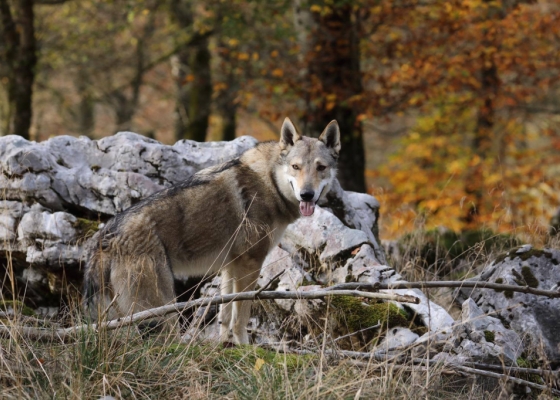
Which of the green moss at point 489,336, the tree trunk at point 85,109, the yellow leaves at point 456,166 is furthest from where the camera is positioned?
the tree trunk at point 85,109

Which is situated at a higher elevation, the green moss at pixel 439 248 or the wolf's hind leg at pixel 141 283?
the wolf's hind leg at pixel 141 283

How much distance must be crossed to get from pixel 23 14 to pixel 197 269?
10450mm

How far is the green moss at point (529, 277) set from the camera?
18.9 feet

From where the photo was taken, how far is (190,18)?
752 inches

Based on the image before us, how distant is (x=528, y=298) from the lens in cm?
554

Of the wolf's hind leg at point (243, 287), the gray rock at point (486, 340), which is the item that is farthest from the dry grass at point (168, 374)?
the wolf's hind leg at point (243, 287)

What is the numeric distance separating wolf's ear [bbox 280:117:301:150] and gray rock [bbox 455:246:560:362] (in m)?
2.05

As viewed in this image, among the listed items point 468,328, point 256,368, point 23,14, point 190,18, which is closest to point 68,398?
point 256,368

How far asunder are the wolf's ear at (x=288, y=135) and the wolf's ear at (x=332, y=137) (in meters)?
0.25

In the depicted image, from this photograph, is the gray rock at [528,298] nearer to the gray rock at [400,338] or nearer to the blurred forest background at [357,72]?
the gray rock at [400,338]

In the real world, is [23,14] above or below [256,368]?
above

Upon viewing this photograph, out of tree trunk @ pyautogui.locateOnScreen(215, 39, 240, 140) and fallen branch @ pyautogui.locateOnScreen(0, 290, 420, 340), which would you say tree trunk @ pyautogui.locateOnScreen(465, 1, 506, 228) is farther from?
fallen branch @ pyautogui.locateOnScreen(0, 290, 420, 340)

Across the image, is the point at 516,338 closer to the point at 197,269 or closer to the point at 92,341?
the point at 197,269

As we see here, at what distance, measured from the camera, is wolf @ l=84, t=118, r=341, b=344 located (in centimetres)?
532
